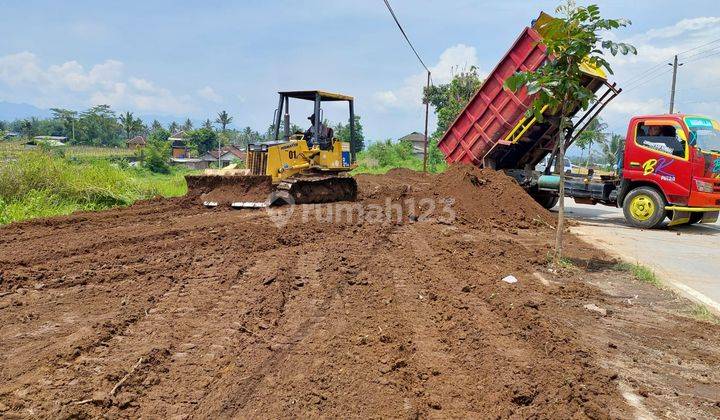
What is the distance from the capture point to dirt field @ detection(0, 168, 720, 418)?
9.70 ft

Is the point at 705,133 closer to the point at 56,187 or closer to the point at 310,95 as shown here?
the point at 310,95

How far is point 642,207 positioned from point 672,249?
7.93 feet

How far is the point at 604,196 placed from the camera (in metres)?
11.6

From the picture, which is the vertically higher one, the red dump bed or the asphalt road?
the red dump bed

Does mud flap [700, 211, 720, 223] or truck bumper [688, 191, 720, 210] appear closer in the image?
truck bumper [688, 191, 720, 210]

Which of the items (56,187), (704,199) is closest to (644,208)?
(704,199)

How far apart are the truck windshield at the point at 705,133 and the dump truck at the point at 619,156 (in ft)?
0.07

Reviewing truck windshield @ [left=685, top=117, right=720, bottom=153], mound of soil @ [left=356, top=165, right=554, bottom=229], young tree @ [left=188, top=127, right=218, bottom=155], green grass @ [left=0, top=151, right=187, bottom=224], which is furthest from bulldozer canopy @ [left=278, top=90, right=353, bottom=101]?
young tree @ [left=188, top=127, right=218, bottom=155]

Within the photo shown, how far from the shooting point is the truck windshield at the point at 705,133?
9.88m

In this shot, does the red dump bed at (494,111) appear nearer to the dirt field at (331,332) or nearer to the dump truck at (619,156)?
the dump truck at (619,156)

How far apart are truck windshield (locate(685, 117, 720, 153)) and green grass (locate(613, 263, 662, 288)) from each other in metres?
4.74

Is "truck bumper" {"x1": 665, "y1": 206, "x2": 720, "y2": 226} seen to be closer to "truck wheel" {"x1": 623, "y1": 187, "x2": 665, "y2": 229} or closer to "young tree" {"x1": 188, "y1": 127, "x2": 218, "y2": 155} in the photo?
"truck wheel" {"x1": 623, "y1": 187, "x2": 665, "y2": 229}

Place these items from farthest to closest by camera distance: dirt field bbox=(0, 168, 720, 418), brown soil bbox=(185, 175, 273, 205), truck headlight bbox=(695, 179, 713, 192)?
1. brown soil bbox=(185, 175, 273, 205)
2. truck headlight bbox=(695, 179, 713, 192)
3. dirt field bbox=(0, 168, 720, 418)

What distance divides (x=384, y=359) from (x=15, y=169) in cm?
1146
